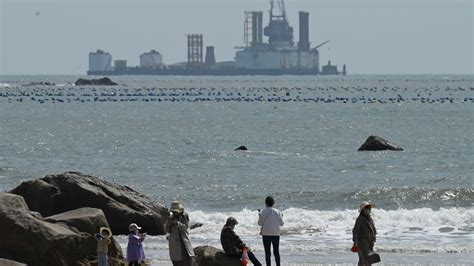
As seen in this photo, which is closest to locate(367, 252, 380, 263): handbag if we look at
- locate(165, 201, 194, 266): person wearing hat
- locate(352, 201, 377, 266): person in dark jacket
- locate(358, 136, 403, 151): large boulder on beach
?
locate(352, 201, 377, 266): person in dark jacket

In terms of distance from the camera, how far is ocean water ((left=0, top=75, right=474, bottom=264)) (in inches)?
981

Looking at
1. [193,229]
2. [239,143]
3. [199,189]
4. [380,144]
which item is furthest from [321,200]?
[239,143]

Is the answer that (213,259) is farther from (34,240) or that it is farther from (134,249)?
(34,240)

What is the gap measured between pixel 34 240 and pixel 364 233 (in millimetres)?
4271

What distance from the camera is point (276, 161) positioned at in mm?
46375

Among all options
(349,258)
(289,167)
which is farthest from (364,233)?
(289,167)

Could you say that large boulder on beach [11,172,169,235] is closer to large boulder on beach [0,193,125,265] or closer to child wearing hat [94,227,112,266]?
large boulder on beach [0,193,125,265]

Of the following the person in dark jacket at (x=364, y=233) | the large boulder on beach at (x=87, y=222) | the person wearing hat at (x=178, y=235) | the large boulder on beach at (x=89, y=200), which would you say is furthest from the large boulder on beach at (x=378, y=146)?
the person wearing hat at (x=178, y=235)

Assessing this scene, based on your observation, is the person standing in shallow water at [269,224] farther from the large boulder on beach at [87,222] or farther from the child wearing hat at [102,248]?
the child wearing hat at [102,248]

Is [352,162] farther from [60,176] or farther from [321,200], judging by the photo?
[60,176]

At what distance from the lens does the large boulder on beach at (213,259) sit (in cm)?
1717

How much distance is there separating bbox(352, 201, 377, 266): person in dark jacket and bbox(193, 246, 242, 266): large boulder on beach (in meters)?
1.62

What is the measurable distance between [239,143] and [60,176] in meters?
35.2

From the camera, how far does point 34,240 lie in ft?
54.8
